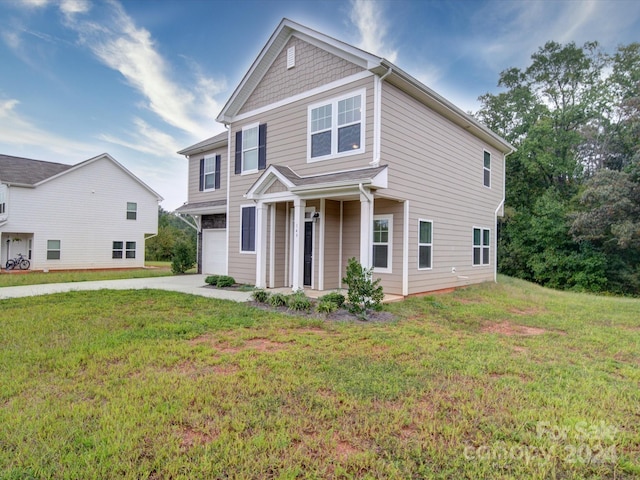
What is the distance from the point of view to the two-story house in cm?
848

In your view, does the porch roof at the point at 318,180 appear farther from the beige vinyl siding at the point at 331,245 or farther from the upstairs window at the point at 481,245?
the upstairs window at the point at 481,245

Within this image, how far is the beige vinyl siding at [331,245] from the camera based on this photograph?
32.7 feet

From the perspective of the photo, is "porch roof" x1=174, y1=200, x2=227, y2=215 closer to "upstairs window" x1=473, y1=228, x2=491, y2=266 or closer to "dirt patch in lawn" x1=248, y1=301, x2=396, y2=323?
"dirt patch in lawn" x1=248, y1=301, x2=396, y2=323

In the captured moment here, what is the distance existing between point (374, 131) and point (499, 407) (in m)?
6.53

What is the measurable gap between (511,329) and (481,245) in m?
7.26

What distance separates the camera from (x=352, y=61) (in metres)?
8.63

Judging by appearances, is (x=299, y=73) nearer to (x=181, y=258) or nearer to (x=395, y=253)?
(x=395, y=253)

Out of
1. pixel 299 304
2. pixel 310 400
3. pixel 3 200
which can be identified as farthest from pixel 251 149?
pixel 3 200

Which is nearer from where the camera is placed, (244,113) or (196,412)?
(196,412)

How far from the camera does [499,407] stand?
3.21 m

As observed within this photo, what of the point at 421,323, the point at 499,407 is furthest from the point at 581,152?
the point at 499,407

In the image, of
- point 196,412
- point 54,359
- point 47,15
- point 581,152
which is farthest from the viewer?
point 581,152

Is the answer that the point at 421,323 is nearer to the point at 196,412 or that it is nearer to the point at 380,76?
the point at 196,412

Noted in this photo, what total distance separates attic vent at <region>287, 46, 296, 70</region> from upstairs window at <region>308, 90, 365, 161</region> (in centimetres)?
168
